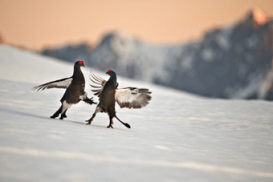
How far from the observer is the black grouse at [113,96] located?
17.0ft

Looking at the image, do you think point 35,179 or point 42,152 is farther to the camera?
point 42,152

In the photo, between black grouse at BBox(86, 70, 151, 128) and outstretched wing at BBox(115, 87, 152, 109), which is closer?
black grouse at BBox(86, 70, 151, 128)

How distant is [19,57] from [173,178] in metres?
21.2

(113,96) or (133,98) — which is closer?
(113,96)

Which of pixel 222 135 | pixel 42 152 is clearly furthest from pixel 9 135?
pixel 222 135

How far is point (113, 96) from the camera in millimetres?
5262

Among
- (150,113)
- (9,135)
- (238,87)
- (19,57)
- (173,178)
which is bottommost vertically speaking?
(173,178)

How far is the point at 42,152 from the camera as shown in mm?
2682

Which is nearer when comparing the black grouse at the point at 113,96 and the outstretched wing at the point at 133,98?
the black grouse at the point at 113,96

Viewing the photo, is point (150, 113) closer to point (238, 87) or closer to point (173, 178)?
point (173, 178)

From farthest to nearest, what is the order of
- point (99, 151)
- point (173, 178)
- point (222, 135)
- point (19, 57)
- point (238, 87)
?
1. point (238, 87)
2. point (19, 57)
3. point (222, 135)
4. point (99, 151)
5. point (173, 178)

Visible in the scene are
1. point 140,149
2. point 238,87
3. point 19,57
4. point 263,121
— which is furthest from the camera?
point 238,87

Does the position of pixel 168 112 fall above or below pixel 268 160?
above

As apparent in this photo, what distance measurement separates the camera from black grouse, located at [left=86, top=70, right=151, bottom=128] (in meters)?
5.19
